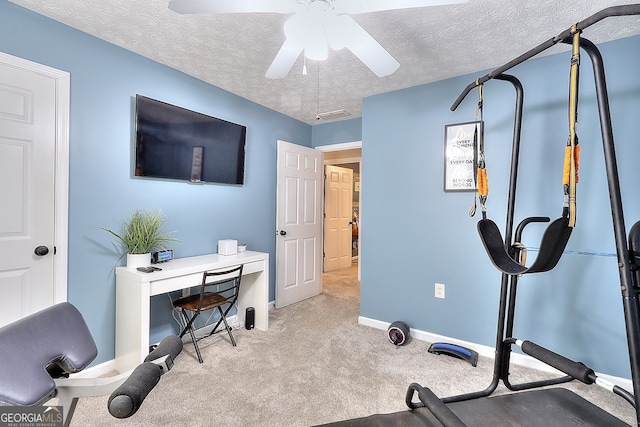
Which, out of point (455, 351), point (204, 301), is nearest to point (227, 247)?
point (204, 301)

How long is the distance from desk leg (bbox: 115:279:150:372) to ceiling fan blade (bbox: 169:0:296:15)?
1.73 meters

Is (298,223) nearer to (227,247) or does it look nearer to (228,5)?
(227,247)

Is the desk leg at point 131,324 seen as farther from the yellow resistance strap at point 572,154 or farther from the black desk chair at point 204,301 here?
the yellow resistance strap at point 572,154

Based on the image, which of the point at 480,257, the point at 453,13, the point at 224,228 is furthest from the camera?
the point at 224,228

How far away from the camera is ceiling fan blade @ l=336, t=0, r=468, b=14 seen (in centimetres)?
120

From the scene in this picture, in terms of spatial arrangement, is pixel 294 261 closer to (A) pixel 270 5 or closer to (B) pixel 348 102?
(B) pixel 348 102

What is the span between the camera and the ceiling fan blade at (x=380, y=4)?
1198mm

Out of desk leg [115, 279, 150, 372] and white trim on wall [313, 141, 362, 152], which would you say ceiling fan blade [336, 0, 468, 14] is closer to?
desk leg [115, 279, 150, 372]

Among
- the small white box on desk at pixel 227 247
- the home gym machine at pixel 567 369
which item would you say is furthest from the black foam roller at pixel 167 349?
the small white box on desk at pixel 227 247

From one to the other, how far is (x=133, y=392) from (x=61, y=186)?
1.93 metres

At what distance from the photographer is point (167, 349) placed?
3.17ft

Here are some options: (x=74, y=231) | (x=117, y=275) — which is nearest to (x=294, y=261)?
(x=117, y=275)

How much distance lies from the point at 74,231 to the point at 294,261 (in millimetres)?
2299

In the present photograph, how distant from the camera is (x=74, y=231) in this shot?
2062 millimetres
